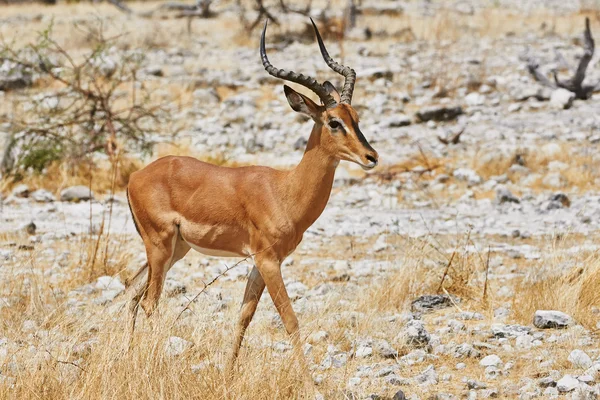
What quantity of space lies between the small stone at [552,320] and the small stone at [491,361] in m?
0.79

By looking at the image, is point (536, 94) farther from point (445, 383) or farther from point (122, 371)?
point (122, 371)

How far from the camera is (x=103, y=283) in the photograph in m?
8.04

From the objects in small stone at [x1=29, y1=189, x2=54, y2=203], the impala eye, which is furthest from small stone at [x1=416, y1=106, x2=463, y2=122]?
the impala eye

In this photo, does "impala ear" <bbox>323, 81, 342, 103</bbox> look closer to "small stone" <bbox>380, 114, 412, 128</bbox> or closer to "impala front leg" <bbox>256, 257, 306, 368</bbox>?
"impala front leg" <bbox>256, 257, 306, 368</bbox>

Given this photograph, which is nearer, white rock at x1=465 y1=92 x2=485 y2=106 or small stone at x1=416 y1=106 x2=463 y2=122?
small stone at x1=416 y1=106 x2=463 y2=122

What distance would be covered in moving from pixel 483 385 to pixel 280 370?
1.47 m

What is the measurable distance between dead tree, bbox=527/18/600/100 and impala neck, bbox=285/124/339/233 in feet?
37.0

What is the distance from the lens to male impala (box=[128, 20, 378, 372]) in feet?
19.4

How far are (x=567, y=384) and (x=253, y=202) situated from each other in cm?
232

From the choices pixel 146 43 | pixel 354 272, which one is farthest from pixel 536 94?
pixel 146 43

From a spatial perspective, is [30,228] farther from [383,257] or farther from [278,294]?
[278,294]

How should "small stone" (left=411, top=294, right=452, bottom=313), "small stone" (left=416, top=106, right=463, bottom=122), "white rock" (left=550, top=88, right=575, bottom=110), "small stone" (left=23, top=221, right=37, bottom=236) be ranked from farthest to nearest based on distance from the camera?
"white rock" (left=550, top=88, right=575, bottom=110) < "small stone" (left=416, top=106, right=463, bottom=122) < "small stone" (left=23, top=221, right=37, bottom=236) < "small stone" (left=411, top=294, right=452, bottom=313)

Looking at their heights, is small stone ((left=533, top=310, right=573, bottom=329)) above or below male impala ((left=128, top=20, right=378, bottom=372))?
below

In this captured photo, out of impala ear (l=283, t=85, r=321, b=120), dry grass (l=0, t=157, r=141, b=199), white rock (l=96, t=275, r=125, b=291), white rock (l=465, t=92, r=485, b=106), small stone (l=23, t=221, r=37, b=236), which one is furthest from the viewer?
white rock (l=465, t=92, r=485, b=106)
